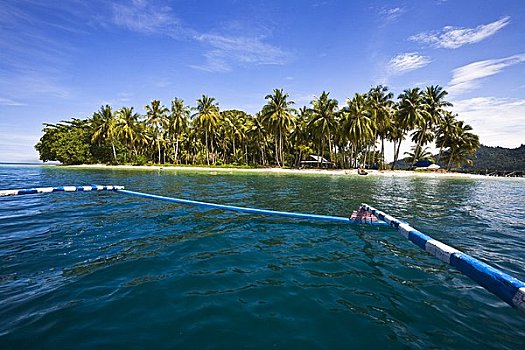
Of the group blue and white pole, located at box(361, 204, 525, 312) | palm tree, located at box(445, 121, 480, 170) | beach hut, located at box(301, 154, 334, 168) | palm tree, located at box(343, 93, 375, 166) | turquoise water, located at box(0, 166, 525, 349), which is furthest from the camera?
beach hut, located at box(301, 154, 334, 168)

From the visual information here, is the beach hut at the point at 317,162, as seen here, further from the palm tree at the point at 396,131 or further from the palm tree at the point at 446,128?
the palm tree at the point at 446,128

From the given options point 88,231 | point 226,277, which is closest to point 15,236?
point 88,231

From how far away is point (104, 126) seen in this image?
73812 millimetres

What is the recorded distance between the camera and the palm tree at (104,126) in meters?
72.1

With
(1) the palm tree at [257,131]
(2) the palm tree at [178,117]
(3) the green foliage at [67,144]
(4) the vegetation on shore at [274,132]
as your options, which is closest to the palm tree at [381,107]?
(4) the vegetation on shore at [274,132]

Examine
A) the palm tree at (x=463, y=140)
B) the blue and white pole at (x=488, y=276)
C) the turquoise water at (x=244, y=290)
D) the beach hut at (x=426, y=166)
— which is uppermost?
the palm tree at (x=463, y=140)

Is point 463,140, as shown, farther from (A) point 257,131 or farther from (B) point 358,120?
(A) point 257,131

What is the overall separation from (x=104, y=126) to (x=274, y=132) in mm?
47504

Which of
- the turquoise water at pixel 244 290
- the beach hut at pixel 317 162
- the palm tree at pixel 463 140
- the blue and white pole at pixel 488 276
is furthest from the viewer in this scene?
the beach hut at pixel 317 162

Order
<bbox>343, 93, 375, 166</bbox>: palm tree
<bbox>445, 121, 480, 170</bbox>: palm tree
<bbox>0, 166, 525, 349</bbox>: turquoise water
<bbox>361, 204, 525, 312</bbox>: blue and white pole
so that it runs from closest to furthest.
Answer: <bbox>361, 204, 525, 312</bbox>: blue and white pole
<bbox>0, 166, 525, 349</bbox>: turquoise water
<bbox>343, 93, 375, 166</bbox>: palm tree
<bbox>445, 121, 480, 170</bbox>: palm tree

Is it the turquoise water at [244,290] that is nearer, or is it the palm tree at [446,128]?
the turquoise water at [244,290]

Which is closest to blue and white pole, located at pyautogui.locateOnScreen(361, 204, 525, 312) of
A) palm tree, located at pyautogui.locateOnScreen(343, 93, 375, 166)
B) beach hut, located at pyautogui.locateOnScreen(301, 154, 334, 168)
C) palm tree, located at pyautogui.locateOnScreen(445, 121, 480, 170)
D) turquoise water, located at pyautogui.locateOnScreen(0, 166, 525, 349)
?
turquoise water, located at pyautogui.locateOnScreen(0, 166, 525, 349)

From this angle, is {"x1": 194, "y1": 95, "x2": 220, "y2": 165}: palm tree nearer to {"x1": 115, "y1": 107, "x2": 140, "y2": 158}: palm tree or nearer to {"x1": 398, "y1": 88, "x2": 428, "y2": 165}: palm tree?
{"x1": 115, "y1": 107, "x2": 140, "y2": 158}: palm tree

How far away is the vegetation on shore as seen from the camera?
59844mm
